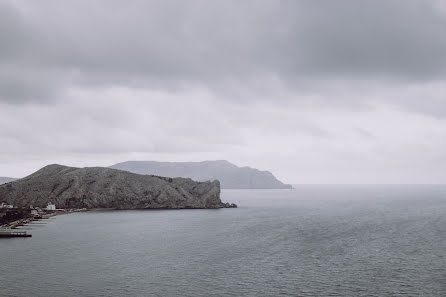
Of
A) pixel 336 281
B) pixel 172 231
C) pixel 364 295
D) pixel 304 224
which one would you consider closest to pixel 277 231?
pixel 304 224

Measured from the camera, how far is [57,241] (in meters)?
132

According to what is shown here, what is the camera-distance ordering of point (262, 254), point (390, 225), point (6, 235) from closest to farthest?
point (262, 254), point (6, 235), point (390, 225)

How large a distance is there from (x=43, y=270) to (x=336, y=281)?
66.1 metres

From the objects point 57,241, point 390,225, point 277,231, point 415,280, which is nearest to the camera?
point 415,280

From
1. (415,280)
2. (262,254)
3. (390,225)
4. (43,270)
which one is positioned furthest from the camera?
(390,225)

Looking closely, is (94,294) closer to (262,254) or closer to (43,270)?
(43,270)

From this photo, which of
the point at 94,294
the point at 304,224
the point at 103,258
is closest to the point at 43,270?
the point at 103,258

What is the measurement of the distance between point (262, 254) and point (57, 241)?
70128mm

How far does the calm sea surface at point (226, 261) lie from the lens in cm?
7800

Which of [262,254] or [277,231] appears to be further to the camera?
[277,231]

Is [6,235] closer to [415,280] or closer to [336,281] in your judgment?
[336,281]

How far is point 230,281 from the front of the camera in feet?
275

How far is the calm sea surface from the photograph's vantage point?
78000mm

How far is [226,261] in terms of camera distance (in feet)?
340
